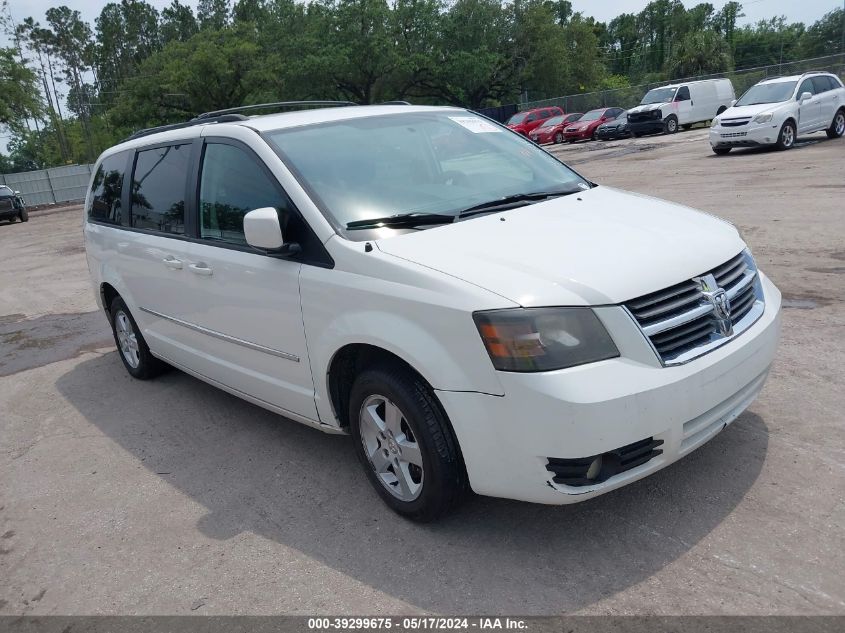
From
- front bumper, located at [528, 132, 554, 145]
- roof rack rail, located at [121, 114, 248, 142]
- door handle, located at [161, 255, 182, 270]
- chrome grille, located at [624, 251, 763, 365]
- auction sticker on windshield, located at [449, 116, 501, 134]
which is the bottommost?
front bumper, located at [528, 132, 554, 145]

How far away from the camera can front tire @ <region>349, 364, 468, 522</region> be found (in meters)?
3.06

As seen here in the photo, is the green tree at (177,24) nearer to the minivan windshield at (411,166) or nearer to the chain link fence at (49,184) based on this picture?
the chain link fence at (49,184)

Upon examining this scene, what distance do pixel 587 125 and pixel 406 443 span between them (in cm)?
3284

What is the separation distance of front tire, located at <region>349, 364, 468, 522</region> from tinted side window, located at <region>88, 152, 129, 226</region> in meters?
3.01

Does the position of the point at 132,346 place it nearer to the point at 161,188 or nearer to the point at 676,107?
the point at 161,188

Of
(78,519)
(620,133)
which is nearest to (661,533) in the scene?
(78,519)

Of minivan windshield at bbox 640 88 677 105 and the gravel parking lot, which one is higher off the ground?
minivan windshield at bbox 640 88 677 105

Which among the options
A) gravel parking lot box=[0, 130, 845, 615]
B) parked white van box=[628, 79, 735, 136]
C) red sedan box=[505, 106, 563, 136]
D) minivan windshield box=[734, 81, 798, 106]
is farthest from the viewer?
red sedan box=[505, 106, 563, 136]

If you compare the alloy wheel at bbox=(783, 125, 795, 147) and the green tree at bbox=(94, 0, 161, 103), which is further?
the green tree at bbox=(94, 0, 161, 103)

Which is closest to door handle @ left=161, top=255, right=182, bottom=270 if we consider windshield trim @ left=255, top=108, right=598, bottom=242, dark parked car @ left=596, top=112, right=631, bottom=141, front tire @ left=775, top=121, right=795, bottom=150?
windshield trim @ left=255, top=108, right=598, bottom=242

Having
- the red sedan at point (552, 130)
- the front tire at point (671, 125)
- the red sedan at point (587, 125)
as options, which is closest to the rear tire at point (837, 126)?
the front tire at point (671, 125)

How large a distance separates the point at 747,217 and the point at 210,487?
798 centimetres

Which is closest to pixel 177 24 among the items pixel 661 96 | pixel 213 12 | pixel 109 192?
pixel 213 12

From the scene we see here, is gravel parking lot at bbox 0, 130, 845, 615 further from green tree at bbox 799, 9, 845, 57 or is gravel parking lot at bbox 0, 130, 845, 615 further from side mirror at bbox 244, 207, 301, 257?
green tree at bbox 799, 9, 845, 57
